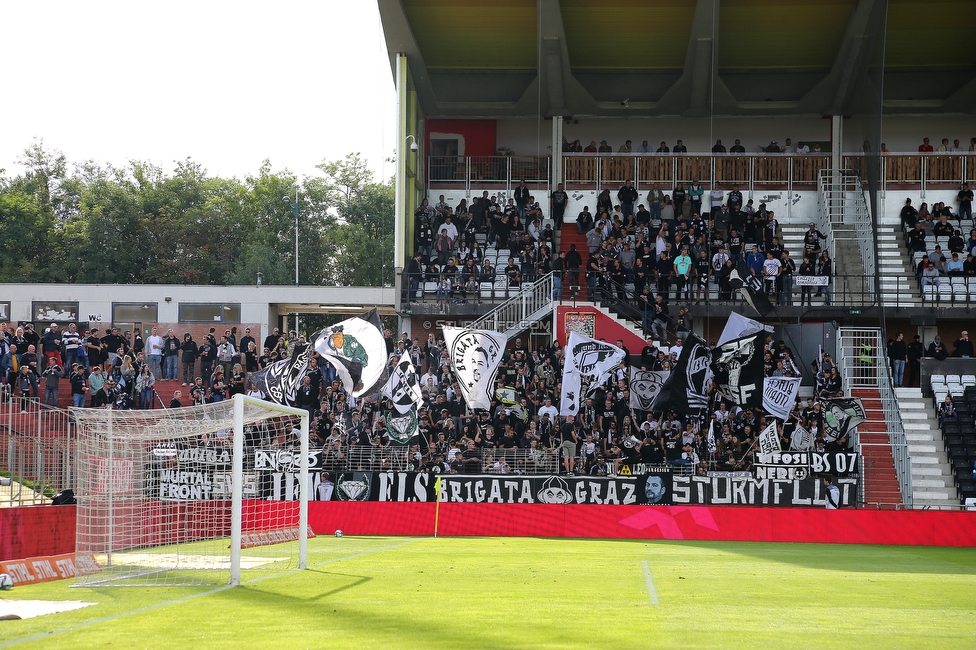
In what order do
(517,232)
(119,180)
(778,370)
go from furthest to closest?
(119,180)
(517,232)
(778,370)

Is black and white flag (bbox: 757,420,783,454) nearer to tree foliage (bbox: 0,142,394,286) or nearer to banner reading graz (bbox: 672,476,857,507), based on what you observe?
banner reading graz (bbox: 672,476,857,507)

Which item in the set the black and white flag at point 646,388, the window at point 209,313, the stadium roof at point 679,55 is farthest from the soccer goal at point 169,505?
the stadium roof at point 679,55

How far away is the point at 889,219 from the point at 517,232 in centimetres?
1424

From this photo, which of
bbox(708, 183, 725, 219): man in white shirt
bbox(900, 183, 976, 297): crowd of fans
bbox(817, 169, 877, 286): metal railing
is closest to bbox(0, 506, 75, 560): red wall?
bbox(708, 183, 725, 219): man in white shirt

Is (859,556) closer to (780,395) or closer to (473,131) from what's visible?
(780,395)

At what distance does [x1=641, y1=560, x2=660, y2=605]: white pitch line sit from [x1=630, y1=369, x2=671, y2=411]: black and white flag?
1202 centimetres

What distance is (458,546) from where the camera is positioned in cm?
1906

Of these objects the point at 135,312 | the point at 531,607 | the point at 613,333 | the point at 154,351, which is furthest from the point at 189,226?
the point at 531,607

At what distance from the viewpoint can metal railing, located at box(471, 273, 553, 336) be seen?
107 feet

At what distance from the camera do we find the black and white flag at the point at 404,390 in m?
25.5

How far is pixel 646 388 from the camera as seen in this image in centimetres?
2752

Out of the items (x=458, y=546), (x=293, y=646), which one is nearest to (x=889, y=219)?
(x=458, y=546)

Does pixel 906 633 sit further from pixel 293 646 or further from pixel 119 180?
pixel 119 180

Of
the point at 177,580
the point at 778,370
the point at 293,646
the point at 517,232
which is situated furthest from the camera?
the point at 517,232
